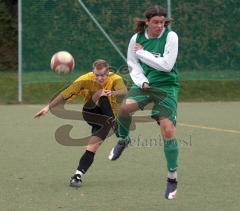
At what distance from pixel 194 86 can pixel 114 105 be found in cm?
1168

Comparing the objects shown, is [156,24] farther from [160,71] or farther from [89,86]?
[89,86]

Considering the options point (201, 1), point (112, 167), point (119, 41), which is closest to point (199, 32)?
point (201, 1)

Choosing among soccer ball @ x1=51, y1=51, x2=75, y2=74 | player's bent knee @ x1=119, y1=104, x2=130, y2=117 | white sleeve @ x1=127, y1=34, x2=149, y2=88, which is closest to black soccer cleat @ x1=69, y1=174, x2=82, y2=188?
player's bent knee @ x1=119, y1=104, x2=130, y2=117

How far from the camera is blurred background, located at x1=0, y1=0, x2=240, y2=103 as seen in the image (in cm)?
1786

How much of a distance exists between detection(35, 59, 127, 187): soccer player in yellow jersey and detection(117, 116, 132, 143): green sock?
0.09 metres

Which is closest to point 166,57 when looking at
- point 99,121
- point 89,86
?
point 89,86

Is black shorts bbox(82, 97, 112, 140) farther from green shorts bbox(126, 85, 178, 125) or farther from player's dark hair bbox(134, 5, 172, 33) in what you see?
player's dark hair bbox(134, 5, 172, 33)

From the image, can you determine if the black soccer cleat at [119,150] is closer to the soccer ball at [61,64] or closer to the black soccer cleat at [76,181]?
the black soccer cleat at [76,181]

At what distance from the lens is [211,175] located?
7.61 metres

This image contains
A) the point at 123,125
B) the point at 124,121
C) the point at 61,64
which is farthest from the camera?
the point at 61,64

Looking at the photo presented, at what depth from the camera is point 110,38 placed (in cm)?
1834

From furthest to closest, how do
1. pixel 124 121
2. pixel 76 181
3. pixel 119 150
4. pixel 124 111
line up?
pixel 119 150, pixel 124 121, pixel 124 111, pixel 76 181

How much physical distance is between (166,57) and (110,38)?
1206cm

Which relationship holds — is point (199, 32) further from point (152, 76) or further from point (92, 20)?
point (152, 76)
